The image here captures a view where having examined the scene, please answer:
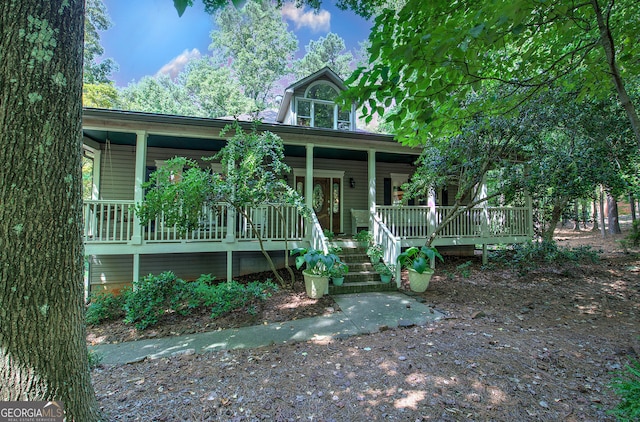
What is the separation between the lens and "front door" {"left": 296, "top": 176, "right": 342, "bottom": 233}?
9453 millimetres

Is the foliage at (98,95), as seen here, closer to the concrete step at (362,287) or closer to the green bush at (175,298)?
the green bush at (175,298)

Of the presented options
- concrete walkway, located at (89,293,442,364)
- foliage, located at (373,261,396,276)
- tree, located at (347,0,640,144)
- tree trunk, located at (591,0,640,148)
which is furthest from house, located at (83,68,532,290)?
tree trunk, located at (591,0,640,148)

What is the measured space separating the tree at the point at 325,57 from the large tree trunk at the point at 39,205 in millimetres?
26717

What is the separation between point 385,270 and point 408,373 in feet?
11.4

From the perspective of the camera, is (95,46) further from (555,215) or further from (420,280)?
(555,215)

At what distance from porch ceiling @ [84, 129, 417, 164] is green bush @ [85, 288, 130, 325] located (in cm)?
396

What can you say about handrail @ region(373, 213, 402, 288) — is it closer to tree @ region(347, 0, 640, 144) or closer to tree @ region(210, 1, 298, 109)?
tree @ region(347, 0, 640, 144)

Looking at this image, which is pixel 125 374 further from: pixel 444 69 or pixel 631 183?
pixel 631 183

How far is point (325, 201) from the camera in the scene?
374 inches

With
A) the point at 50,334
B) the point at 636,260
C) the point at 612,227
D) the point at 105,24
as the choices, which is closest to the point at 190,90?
the point at 105,24

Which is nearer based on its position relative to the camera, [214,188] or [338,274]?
[214,188]

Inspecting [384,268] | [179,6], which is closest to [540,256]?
[384,268]

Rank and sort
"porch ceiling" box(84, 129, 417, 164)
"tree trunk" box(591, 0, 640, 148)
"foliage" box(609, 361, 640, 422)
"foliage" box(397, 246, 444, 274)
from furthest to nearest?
"porch ceiling" box(84, 129, 417, 164)
"foliage" box(397, 246, 444, 274)
"tree trunk" box(591, 0, 640, 148)
"foliage" box(609, 361, 640, 422)

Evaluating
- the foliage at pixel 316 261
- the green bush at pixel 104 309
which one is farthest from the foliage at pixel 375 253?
the green bush at pixel 104 309
